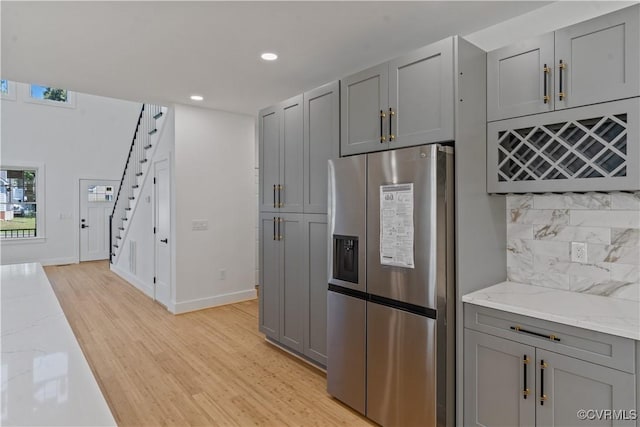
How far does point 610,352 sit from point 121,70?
4195mm

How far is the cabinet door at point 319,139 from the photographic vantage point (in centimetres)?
282

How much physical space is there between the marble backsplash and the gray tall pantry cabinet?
1404mm

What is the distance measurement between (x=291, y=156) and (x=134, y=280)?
4.48 m

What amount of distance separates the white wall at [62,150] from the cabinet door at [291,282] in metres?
7.45

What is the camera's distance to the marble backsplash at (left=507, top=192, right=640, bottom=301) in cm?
202

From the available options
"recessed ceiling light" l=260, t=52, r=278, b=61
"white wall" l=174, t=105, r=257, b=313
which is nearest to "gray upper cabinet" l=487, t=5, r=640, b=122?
"recessed ceiling light" l=260, t=52, r=278, b=61

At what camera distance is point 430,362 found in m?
2.03

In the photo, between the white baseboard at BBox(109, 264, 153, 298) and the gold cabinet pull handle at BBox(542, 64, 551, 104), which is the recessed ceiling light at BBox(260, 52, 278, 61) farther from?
the white baseboard at BBox(109, 264, 153, 298)

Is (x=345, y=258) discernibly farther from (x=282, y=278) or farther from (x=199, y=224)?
(x=199, y=224)

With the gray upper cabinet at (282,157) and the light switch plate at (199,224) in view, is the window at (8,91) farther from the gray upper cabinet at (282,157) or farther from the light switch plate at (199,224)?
the gray upper cabinet at (282,157)

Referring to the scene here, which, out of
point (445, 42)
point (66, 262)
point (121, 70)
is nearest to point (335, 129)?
point (445, 42)

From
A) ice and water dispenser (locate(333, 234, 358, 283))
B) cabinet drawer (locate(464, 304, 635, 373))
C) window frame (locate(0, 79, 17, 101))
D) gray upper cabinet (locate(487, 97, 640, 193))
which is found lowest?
cabinet drawer (locate(464, 304, 635, 373))

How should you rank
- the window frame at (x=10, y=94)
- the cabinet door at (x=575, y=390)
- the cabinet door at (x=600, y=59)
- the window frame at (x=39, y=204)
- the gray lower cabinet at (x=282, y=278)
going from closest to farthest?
the cabinet door at (x=575, y=390) → the cabinet door at (x=600, y=59) → the gray lower cabinet at (x=282, y=278) → the window frame at (x=10, y=94) → the window frame at (x=39, y=204)

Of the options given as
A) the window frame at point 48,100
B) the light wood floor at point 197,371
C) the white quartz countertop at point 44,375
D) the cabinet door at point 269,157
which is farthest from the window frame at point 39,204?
the white quartz countertop at point 44,375
